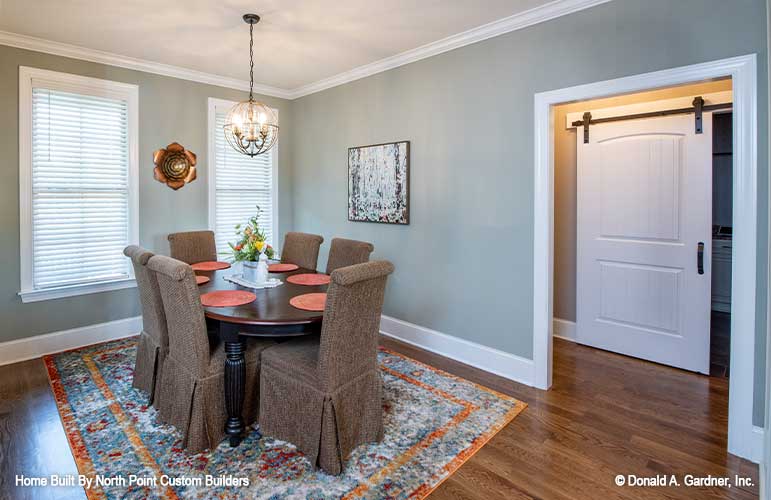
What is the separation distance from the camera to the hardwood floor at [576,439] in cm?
202

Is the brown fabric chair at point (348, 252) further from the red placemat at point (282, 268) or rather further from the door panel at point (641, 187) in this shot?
the door panel at point (641, 187)

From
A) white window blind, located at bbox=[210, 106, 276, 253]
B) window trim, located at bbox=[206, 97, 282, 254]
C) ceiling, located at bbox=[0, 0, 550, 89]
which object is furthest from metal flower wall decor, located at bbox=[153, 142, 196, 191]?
ceiling, located at bbox=[0, 0, 550, 89]

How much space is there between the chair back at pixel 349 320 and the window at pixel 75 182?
9.99ft

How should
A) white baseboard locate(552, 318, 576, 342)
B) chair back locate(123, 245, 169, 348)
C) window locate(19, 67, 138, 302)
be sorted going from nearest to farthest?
1. chair back locate(123, 245, 169, 348)
2. window locate(19, 67, 138, 302)
3. white baseboard locate(552, 318, 576, 342)

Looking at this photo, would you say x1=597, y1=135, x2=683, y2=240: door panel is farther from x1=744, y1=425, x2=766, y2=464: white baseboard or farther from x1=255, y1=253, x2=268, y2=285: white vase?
x1=255, y1=253, x2=268, y2=285: white vase

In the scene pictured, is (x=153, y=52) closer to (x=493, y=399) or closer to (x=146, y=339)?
(x=146, y=339)

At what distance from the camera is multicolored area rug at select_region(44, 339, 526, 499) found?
200cm

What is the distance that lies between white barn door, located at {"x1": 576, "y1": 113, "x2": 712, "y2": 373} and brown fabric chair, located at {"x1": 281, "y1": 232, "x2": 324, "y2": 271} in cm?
250

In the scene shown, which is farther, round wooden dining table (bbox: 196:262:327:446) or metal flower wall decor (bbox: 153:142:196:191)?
metal flower wall decor (bbox: 153:142:196:191)

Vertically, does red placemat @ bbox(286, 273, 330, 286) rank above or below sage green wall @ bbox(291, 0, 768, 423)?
below

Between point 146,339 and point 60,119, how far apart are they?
89.9 inches

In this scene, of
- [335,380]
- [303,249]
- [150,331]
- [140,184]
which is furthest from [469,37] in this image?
[140,184]

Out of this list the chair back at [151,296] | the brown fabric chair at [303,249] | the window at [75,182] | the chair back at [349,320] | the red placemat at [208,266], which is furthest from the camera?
the brown fabric chair at [303,249]

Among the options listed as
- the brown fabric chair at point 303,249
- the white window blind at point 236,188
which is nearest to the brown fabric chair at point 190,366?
the brown fabric chair at point 303,249
